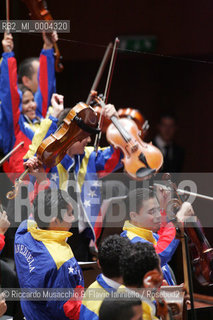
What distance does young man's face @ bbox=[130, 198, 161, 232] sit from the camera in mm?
3016

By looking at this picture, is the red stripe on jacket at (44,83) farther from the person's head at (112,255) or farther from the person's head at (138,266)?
the person's head at (138,266)

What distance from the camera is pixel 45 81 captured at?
449cm

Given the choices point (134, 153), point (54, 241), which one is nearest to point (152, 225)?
point (54, 241)

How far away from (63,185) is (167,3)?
137 inches

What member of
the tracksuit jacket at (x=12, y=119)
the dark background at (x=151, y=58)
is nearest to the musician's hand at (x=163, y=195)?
the tracksuit jacket at (x=12, y=119)

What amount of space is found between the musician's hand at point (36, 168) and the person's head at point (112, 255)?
0.93 meters

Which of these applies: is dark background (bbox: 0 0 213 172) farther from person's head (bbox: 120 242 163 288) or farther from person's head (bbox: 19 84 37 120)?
person's head (bbox: 120 242 163 288)

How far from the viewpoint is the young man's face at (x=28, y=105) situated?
429cm

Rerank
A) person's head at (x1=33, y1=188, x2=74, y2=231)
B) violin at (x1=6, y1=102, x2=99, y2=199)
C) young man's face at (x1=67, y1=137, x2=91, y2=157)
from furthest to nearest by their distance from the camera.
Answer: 1. young man's face at (x1=67, y1=137, x2=91, y2=157)
2. violin at (x1=6, y1=102, x2=99, y2=199)
3. person's head at (x1=33, y1=188, x2=74, y2=231)

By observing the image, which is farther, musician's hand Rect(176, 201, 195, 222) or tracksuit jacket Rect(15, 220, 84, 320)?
musician's hand Rect(176, 201, 195, 222)

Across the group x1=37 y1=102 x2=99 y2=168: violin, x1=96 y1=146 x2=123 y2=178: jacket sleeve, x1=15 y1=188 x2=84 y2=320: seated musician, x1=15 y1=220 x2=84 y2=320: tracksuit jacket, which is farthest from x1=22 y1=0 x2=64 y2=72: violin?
x1=15 y1=220 x2=84 y2=320: tracksuit jacket

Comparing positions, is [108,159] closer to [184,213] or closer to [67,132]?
[67,132]

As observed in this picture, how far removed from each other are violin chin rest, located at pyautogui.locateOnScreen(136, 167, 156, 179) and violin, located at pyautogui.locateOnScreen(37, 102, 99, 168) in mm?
549

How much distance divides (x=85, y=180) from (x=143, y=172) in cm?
39
